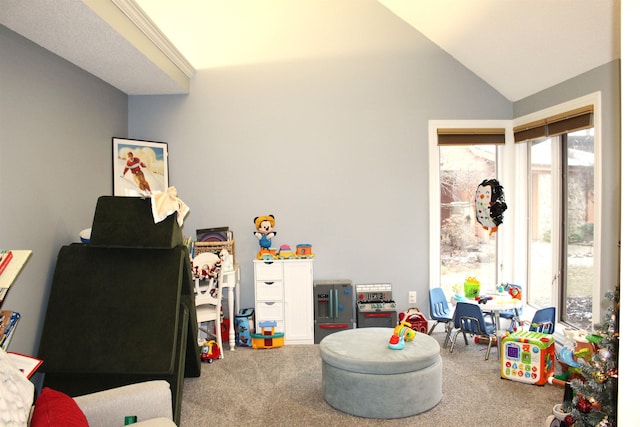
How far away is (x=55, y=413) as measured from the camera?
1.65 meters

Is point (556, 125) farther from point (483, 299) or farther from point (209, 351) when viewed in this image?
point (209, 351)

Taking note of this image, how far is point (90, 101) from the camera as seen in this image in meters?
4.06

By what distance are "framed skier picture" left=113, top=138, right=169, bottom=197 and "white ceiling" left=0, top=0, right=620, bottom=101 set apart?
0.55 m

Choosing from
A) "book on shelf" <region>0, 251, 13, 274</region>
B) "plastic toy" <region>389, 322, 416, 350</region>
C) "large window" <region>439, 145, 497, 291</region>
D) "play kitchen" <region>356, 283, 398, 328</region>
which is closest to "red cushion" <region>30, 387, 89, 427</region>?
"book on shelf" <region>0, 251, 13, 274</region>

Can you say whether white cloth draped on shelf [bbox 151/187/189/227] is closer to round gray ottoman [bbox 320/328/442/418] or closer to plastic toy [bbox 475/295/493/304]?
round gray ottoman [bbox 320/328/442/418]

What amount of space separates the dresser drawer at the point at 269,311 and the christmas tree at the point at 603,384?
2.69 metres

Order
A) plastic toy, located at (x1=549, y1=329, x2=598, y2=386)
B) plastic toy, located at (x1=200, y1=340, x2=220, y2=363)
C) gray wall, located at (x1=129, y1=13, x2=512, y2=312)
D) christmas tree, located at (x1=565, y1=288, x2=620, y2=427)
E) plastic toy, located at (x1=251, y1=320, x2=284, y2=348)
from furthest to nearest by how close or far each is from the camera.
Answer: gray wall, located at (x1=129, y1=13, x2=512, y2=312) < plastic toy, located at (x1=251, y1=320, x2=284, y2=348) < plastic toy, located at (x1=200, y1=340, x2=220, y2=363) < plastic toy, located at (x1=549, y1=329, x2=598, y2=386) < christmas tree, located at (x1=565, y1=288, x2=620, y2=427)

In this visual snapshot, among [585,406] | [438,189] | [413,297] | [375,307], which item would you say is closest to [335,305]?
[375,307]

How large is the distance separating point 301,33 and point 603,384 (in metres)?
3.96

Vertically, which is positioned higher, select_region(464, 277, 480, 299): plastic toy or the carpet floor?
select_region(464, 277, 480, 299): plastic toy

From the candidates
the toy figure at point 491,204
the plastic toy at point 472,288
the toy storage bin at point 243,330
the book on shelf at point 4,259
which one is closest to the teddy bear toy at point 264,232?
the toy storage bin at point 243,330

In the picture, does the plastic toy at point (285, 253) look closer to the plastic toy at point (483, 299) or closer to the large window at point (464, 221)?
the large window at point (464, 221)

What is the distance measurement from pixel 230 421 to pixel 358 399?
2.65ft

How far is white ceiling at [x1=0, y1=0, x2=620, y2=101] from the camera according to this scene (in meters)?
3.08
